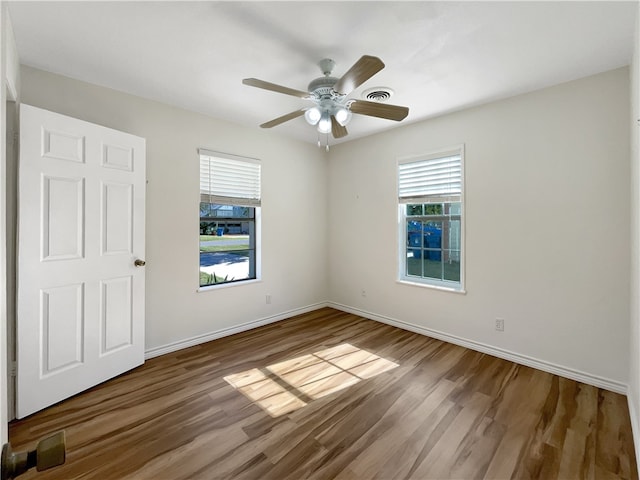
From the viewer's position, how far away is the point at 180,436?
6.36 ft

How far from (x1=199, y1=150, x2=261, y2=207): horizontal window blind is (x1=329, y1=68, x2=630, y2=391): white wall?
1.89m

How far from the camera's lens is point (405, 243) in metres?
3.93

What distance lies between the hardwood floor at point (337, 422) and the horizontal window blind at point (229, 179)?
1.76m

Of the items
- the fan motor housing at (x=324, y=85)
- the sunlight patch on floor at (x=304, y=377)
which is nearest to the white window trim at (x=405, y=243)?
the sunlight patch on floor at (x=304, y=377)

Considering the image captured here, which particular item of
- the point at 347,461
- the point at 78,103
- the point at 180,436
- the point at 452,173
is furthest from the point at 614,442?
the point at 78,103

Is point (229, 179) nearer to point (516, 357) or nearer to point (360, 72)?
point (360, 72)

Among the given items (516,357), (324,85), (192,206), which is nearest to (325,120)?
(324,85)

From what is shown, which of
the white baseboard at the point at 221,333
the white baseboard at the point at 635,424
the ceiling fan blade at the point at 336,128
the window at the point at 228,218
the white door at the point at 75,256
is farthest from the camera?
the window at the point at 228,218

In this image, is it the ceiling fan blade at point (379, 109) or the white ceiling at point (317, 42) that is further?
the ceiling fan blade at point (379, 109)

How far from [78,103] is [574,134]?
425cm

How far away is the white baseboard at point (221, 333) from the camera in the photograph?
3080 millimetres

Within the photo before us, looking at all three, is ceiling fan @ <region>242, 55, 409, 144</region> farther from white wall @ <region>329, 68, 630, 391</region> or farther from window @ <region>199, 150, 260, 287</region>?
white wall @ <region>329, 68, 630, 391</region>

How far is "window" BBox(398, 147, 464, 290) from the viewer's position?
3.39 meters

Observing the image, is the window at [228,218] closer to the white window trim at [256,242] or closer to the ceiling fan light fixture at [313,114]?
the white window trim at [256,242]
